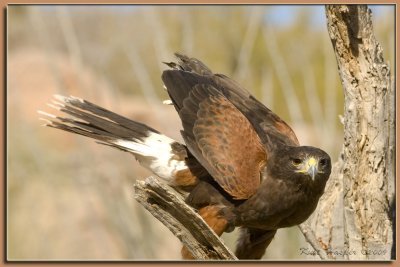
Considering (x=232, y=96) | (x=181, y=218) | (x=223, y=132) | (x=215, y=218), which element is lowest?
(x=215, y=218)

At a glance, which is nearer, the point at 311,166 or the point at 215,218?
the point at 311,166

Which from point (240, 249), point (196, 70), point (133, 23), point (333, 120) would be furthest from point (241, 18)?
point (240, 249)

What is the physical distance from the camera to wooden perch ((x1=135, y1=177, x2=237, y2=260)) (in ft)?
14.6

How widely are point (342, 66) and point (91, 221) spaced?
10319 mm

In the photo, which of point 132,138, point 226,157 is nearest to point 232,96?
point 226,157

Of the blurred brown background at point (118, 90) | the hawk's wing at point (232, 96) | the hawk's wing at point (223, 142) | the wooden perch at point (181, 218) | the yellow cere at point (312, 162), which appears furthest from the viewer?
the blurred brown background at point (118, 90)

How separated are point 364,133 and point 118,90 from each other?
8030mm

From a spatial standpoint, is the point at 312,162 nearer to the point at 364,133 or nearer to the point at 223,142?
the point at 364,133

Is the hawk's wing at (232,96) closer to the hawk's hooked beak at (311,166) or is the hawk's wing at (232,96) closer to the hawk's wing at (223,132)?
the hawk's wing at (223,132)

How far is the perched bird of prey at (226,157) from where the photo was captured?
5.28 m

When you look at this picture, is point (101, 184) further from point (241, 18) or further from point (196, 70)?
point (241, 18)

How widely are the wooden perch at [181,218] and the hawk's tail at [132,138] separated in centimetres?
92

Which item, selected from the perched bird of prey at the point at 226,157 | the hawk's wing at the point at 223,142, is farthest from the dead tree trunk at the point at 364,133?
the hawk's wing at the point at 223,142

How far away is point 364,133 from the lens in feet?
15.4
